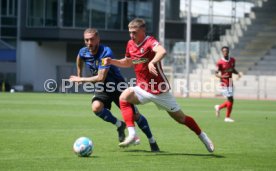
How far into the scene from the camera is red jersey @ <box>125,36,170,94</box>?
405 inches

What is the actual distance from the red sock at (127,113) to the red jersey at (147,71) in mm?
362

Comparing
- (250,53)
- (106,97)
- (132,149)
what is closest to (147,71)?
(106,97)

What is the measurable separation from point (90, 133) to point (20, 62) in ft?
138

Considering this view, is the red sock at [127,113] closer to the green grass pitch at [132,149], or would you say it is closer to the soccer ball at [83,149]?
the green grass pitch at [132,149]

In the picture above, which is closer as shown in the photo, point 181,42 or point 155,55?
point 155,55

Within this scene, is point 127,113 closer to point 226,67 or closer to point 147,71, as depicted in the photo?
point 147,71

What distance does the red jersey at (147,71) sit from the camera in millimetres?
10281

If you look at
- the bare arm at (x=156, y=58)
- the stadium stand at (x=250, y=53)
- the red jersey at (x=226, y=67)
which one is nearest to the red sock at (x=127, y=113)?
the bare arm at (x=156, y=58)

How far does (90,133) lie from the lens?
46.9ft

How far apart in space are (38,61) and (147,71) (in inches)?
1790

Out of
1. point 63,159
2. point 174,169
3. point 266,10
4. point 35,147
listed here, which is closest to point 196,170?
point 174,169

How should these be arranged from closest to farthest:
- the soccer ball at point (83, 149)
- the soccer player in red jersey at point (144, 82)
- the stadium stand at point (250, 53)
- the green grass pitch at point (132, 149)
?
the green grass pitch at point (132, 149) < the soccer ball at point (83, 149) < the soccer player in red jersey at point (144, 82) < the stadium stand at point (250, 53)

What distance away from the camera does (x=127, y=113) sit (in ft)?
33.8

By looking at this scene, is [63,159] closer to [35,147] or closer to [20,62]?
[35,147]
